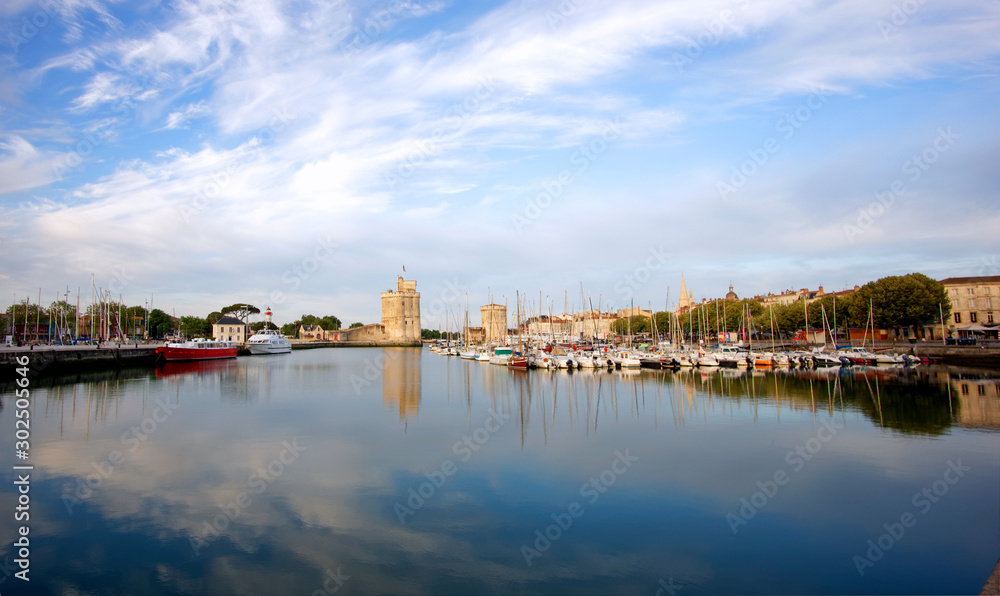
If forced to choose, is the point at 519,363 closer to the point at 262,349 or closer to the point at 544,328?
the point at 262,349

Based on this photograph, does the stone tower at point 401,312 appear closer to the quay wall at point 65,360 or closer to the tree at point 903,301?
the quay wall at point 65,360

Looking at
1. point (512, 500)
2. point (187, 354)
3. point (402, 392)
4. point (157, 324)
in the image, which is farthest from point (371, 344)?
point (512, 500)

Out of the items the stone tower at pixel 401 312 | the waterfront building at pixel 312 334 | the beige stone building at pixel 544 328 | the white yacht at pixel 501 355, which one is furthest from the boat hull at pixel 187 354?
the waterfront building at pixel 312 334

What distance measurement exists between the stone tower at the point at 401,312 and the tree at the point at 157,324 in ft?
113

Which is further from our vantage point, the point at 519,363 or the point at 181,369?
the point at 519,363

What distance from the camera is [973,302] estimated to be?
52.5 metres

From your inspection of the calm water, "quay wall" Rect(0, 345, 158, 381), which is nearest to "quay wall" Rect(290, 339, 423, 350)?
"quay wall" Rect(0, 345, 158, 381)

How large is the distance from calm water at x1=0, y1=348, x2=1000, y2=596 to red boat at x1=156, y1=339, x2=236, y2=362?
25.2 meters

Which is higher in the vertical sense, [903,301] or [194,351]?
[903,301]

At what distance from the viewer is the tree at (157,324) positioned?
75.6 meters

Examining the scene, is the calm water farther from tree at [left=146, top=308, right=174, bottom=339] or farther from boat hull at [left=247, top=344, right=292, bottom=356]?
tree at [left=146, top=308, right=174, bottom=339]

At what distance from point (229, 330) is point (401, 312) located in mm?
33342

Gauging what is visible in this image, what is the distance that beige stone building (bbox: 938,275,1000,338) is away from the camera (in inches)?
2031

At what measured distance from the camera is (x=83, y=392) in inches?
924
